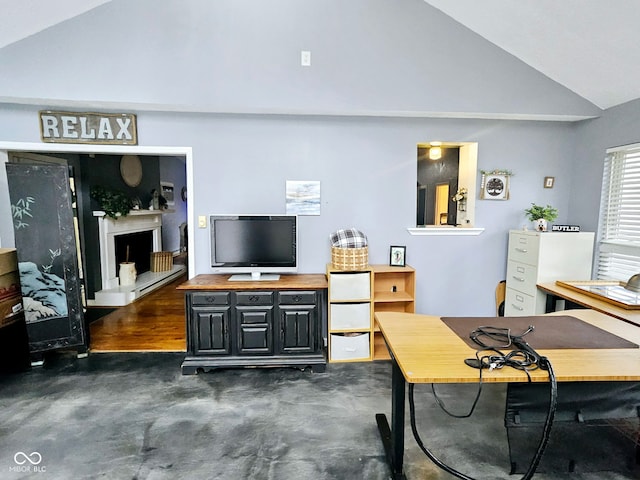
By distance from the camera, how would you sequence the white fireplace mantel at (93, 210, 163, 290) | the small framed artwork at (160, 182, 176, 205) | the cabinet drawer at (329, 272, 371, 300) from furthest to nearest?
the small framed artwork at (160, 182, 176, 205) < the white fireplace mantel at (93, 210, 163, 290) < the cabinet drawer at (329, 272, 371, 300)

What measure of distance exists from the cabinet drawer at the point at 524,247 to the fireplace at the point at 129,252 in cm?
494

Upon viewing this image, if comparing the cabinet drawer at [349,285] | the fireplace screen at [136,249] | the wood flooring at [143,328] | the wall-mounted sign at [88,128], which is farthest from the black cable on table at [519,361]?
the fireplace screen at [136,249]

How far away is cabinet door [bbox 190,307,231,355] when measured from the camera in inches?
109

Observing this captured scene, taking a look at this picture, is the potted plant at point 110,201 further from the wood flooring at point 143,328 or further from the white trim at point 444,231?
the white trim at point 444,231

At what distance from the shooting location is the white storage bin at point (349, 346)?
2.98m

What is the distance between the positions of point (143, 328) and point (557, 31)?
16.0 ft

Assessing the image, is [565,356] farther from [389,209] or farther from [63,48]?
[63,48]

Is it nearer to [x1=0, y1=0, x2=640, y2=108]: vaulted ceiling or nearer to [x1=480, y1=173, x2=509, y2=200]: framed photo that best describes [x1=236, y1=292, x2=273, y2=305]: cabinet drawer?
[x1=480, y1=173, x2=509, y2=200]: framed photo

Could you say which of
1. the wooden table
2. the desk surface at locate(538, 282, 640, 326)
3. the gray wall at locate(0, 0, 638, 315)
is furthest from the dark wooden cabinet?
the desk surface at locate(538, 282, 640, 326)

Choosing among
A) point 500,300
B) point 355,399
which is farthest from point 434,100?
point 355,399

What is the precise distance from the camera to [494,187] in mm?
3344

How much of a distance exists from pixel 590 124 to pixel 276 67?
3.10m

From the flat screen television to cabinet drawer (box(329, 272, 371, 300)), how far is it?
1.33 ft

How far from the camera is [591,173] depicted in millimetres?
3172
